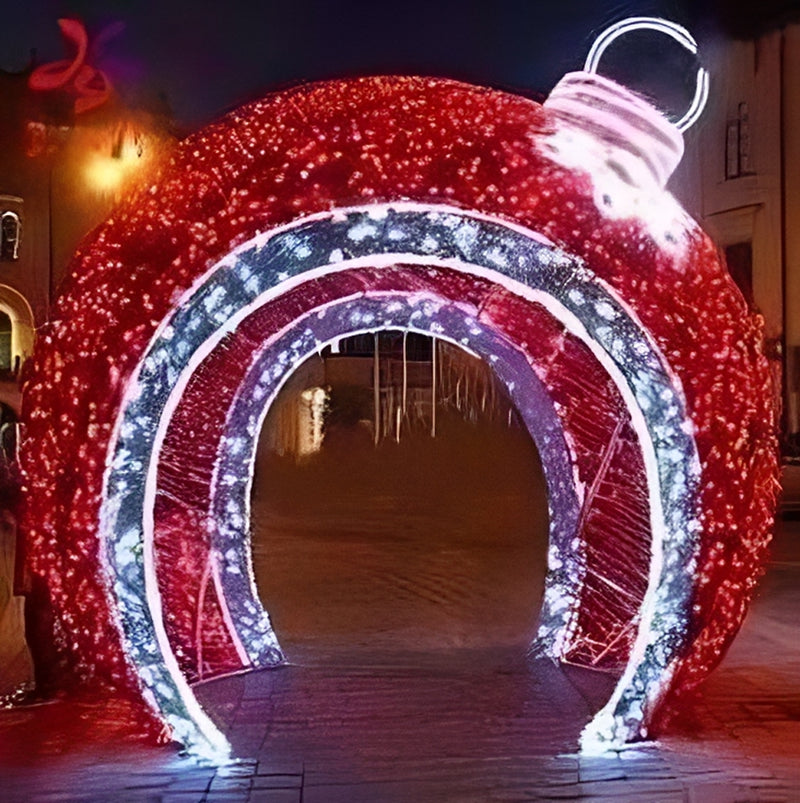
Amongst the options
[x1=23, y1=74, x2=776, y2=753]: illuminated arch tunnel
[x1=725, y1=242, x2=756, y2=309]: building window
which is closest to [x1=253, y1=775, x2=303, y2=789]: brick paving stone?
[x1=23, y1=74, x2=776, y2=753]: illuminated arch tunnel

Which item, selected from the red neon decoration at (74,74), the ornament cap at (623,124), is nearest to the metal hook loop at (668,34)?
the ornament cap at (623,124)

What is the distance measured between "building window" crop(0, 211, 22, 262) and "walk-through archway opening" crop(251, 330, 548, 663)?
Answer: 6.42 m

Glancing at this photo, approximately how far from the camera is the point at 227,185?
444 centimetres

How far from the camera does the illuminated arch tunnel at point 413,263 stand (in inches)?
168

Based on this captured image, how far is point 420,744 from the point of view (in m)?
4.79

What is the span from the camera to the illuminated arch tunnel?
4258mm

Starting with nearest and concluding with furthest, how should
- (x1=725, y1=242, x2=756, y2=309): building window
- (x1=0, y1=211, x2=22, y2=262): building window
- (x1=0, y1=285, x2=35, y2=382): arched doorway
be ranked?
(x1=0, y1=285, x2=35, y2=382): arched doorway, (x1=0, y1=211, x2=22, y2=262): building window, (x1=725, y1=242, x2=756, y2=309): building window

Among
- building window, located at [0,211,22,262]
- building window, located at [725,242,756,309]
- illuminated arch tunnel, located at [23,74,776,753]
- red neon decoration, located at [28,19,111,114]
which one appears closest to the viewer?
illuminated arch tunnel, located at [23,74,776,753]

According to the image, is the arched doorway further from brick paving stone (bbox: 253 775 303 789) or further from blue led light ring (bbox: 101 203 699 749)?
brick paving stone (bbox: 253 775 303 789)

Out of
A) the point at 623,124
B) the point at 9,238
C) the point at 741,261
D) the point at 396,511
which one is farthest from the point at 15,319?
the point at 623,124

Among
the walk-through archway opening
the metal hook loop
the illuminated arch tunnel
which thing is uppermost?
the metal hook loop

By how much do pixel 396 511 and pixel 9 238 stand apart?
9.79 metres

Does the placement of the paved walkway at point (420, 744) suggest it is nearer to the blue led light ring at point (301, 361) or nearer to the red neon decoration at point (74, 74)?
the blue led light ring at point (301, 361)

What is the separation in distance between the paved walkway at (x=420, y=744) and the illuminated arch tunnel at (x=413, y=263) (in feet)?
0.83
